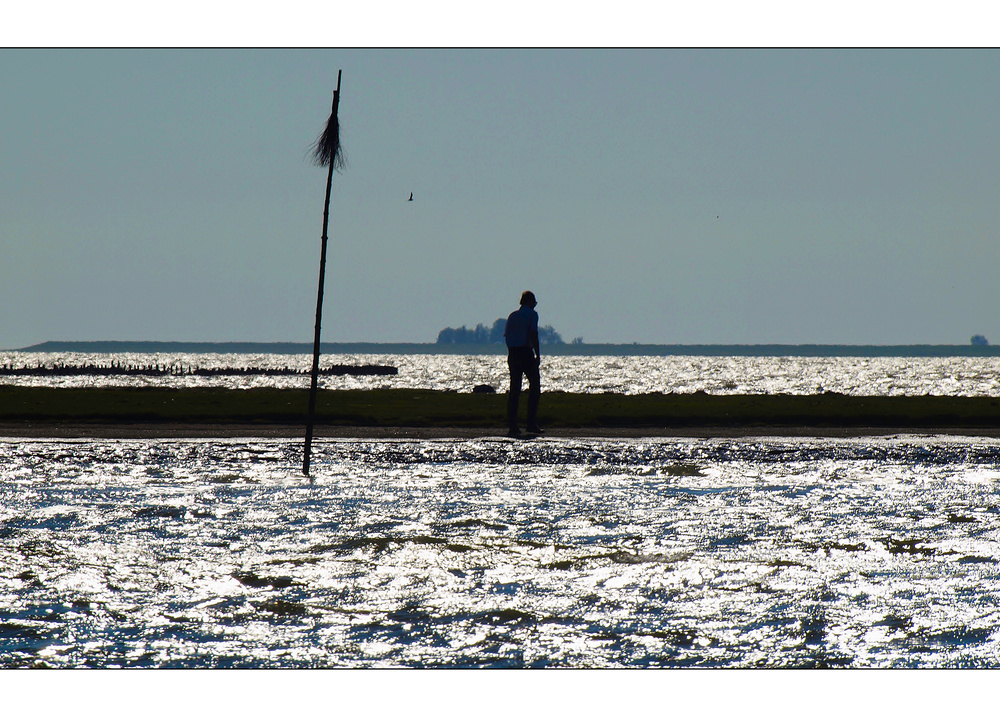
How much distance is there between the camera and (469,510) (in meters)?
9.59

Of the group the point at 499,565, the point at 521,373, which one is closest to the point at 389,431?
the point at 521,373

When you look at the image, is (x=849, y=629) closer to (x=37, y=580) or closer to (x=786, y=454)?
(x=37, y=580)

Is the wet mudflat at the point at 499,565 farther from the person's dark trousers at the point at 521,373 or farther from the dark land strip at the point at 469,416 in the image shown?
the dark land strip at the point at 469,416

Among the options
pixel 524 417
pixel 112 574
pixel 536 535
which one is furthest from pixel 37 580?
pixel 524 417

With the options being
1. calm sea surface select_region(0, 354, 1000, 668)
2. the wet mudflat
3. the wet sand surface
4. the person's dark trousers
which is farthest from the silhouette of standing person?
calm sea surface select_region(0, 354, 1000, 668)

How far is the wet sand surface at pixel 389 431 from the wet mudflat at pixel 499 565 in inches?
142

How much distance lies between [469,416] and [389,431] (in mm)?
2870

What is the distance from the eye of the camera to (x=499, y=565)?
7363mm

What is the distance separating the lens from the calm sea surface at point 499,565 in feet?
18.2

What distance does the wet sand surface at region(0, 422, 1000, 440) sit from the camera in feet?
53.8

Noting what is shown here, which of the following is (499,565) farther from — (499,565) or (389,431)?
(389,431)

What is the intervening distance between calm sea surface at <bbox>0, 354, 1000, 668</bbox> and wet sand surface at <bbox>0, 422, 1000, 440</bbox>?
366 centimetres

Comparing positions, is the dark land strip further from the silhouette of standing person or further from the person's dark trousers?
the silhouette of standing person

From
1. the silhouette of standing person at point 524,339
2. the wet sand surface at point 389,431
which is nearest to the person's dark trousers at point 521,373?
the silhouette of standing person at point 524,339
